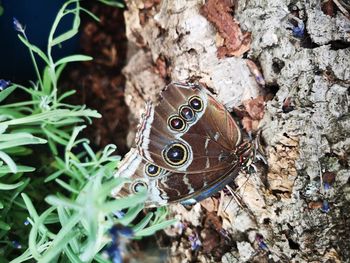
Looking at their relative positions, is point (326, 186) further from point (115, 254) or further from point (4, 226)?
point (4, 226)

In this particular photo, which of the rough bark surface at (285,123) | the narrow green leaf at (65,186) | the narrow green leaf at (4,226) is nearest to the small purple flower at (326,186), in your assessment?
the rough bark surface at (285,123)

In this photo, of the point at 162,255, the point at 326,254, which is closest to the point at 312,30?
the point at 326,254

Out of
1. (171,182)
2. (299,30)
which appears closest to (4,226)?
(171,182)

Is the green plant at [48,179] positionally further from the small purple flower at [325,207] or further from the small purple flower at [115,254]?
the small purple flower at [325,207]

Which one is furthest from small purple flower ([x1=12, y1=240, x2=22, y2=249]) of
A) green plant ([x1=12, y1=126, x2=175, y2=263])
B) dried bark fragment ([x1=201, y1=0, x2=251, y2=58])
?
dried bark fragment ([x1=201, y1=0, x2=251, y2=58])

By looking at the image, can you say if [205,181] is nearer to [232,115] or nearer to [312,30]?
[232,115]
